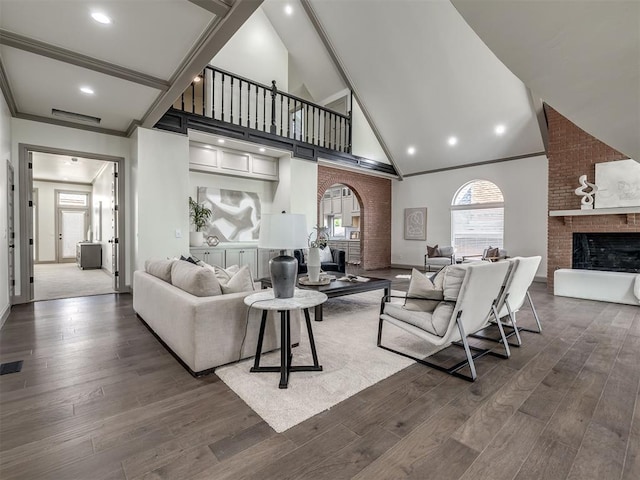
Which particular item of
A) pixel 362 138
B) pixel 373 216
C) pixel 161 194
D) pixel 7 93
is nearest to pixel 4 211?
pixel 7 93

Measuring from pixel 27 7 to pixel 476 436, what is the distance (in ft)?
13.8

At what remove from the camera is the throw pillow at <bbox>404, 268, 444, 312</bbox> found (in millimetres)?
2577

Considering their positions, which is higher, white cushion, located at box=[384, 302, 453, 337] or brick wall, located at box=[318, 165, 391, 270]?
brick wall, located at box=[318, 165, 391, 270]

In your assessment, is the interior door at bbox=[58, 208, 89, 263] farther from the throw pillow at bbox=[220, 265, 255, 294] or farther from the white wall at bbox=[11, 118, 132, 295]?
the throw pillow at bbox=[220, 265, 255, 294]

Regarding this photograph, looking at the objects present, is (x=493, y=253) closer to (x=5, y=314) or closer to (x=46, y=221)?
(x=5, y=314)

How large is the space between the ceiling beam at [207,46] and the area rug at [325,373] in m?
2.65

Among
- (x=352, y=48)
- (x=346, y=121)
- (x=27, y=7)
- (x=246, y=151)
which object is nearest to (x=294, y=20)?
(x=352, y=48)

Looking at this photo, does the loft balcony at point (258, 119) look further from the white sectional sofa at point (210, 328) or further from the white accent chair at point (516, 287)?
the white accent chair at point (516, 287)

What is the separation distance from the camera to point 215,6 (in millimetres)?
2332

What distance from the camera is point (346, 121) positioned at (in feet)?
26.8

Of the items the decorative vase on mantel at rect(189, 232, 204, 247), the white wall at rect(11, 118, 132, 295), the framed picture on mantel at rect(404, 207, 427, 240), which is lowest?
the decorative vase on mantel at rect(189, 232, 204, 247)

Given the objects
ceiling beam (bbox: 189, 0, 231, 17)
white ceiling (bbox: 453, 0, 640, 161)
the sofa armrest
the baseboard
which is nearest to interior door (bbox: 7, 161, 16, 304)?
the baseboard

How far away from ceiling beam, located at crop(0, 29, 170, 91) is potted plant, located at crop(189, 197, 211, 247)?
102 inches

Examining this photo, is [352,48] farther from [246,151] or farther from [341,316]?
[341,316]
